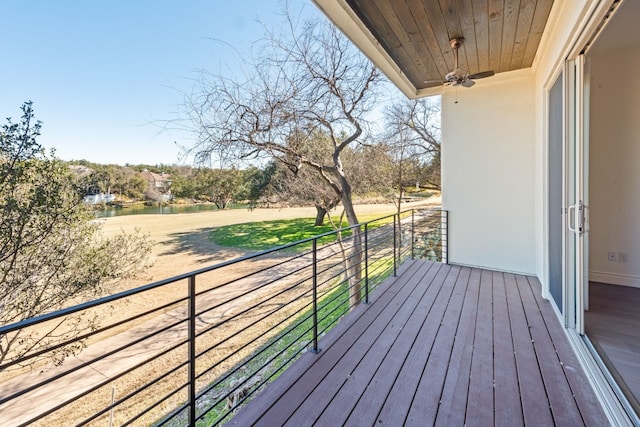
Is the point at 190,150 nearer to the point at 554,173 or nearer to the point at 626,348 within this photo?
Answer: the point at 554,173

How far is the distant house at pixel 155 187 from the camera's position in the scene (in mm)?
10020

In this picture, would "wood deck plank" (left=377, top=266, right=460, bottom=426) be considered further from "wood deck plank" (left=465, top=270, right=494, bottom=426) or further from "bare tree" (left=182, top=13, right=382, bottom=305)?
"bare tree" (left=182, top=13, right=382, bottom=305)

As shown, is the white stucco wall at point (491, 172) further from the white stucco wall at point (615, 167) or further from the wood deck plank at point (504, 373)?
the wood deck plank at point (504, 373)

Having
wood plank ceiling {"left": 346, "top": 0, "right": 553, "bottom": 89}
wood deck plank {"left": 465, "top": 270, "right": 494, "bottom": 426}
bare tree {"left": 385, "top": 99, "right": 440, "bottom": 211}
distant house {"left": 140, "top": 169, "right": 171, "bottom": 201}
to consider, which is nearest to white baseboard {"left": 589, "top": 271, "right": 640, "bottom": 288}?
wood deck plank {"left": 465, "top": 270, "right": 494, "bottom": 426}

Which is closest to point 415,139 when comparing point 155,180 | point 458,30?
point 458,30

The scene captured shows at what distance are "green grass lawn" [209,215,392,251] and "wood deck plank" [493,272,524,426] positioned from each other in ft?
35.4

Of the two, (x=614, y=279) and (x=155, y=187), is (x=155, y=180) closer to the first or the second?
(x=155, y=187)

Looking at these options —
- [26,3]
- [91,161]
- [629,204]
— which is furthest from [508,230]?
[26,3]

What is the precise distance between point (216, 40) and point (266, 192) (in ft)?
19.8

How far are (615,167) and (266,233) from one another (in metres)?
14.7

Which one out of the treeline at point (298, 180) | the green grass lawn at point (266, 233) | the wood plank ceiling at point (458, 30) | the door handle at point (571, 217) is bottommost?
the green grass lawn at point (266, 233)

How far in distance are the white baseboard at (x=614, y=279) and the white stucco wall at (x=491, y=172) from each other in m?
0.54

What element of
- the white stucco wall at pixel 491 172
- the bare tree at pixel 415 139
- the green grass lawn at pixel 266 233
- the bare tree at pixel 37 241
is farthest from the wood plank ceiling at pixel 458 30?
the green grass lawn at pixel 266 233

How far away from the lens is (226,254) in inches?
514
